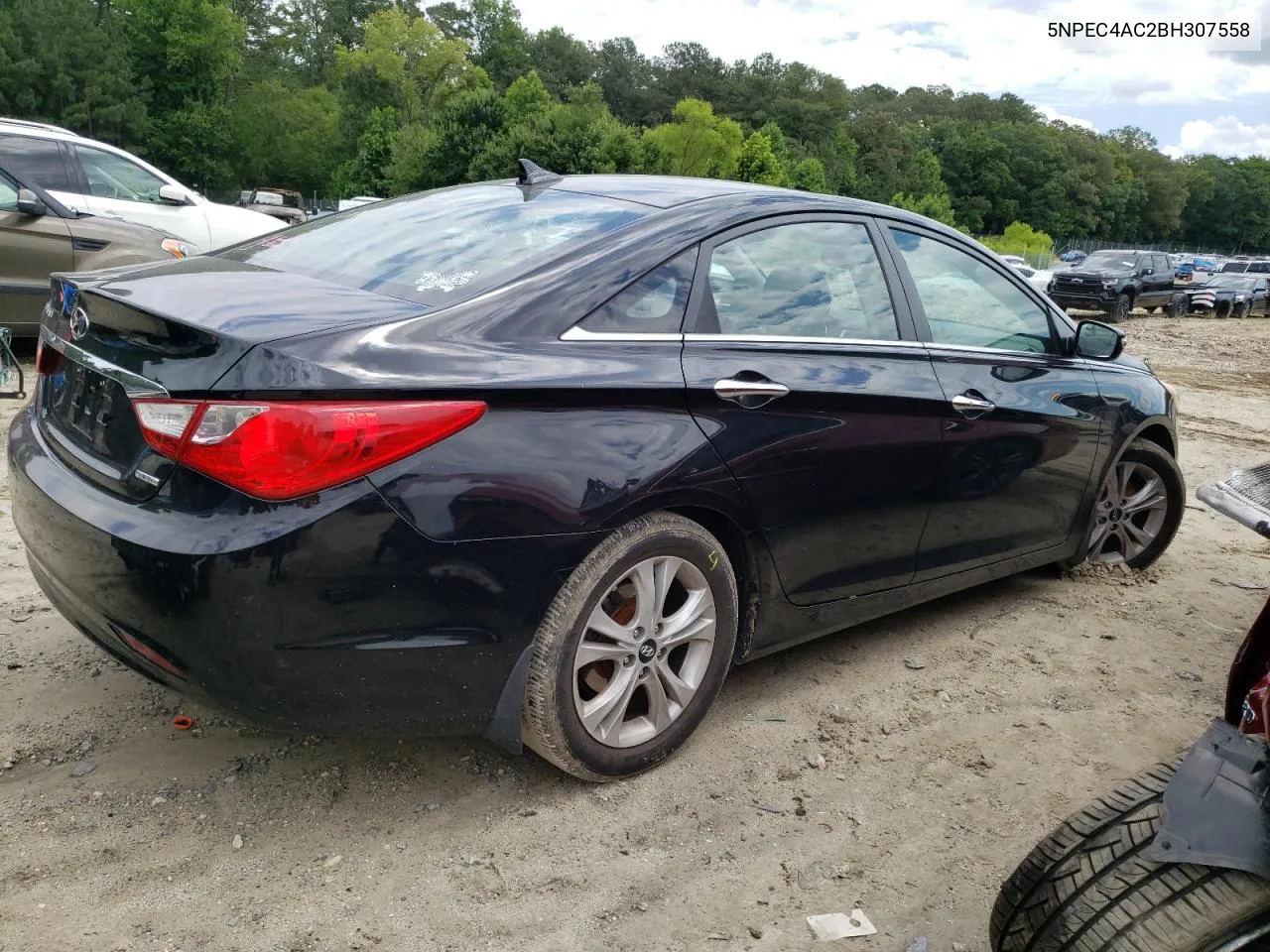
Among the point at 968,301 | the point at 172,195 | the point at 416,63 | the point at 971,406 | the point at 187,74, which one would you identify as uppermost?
the point at 416,63

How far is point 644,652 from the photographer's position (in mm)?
2826

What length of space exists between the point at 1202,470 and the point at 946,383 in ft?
18.5

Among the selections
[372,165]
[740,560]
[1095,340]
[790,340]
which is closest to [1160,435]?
[1095,340]

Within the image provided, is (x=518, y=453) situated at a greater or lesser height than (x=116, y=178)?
lesser

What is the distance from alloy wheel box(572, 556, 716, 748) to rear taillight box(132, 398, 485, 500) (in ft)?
2.33

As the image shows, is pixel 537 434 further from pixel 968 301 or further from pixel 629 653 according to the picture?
pixel 968 301

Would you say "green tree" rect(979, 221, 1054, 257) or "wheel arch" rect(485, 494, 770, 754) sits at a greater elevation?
"green tree" rect(979, 221, 1054, 257)

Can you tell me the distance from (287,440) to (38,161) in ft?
25.6

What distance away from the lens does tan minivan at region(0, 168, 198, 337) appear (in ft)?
25.2

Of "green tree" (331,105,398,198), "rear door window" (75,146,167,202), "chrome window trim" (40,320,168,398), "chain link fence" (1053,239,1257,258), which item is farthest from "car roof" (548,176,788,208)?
"chain link fence" (1053,239,1257,258)

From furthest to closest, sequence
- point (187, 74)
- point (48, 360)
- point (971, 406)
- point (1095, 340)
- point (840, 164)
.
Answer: point (840, 164), point (187, 74), point (1095, 340), point (971, 406), point (48, 360)

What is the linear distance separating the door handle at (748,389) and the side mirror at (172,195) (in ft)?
26.9

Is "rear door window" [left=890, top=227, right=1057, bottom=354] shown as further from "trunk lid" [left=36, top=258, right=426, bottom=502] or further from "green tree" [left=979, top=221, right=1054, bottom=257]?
"green tree" [left=979, top=221, right=1054, bottom=257]

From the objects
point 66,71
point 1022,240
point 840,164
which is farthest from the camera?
point 840,164
